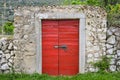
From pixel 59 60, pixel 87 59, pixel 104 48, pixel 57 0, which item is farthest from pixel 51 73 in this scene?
pixel 57 0

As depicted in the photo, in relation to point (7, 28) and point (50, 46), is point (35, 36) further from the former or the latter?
point (7, 28)

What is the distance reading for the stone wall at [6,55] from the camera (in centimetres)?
1154

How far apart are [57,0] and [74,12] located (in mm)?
A: 2568

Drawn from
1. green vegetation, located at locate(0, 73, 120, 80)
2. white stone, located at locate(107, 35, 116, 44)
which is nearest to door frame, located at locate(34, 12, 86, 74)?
green vegetation, located at locate(0, 73, 120, 80)

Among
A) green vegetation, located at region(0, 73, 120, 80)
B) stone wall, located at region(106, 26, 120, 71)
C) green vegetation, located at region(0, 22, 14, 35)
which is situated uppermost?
green vegetation, located at region(0, 22, 14, 35)

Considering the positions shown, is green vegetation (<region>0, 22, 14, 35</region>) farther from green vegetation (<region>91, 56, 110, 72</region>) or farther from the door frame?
green vegetation (<region>91, 56, 110, 72</region>)

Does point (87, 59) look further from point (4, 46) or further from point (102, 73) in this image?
point (4, 46)

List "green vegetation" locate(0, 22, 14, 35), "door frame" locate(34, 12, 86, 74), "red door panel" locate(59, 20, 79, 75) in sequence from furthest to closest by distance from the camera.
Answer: "green vegetation" locate(0, 22, 14, 35) → "red door panel" locate(59, 20, 79, 75) → "door frame" locate(34, 12, 86, 74)

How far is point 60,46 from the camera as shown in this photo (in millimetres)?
11445

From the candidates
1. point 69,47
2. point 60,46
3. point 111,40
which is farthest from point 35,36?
point 111,40

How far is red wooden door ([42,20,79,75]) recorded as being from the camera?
37.4 feet

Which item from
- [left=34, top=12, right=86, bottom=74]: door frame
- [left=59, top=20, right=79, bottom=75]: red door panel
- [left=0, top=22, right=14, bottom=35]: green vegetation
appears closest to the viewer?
[left=34, top=12, right=86, bottom=74]: door frame

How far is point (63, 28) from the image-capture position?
1139 cm

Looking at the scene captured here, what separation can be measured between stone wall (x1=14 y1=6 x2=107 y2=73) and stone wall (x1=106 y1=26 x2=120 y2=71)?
19 centimetres
